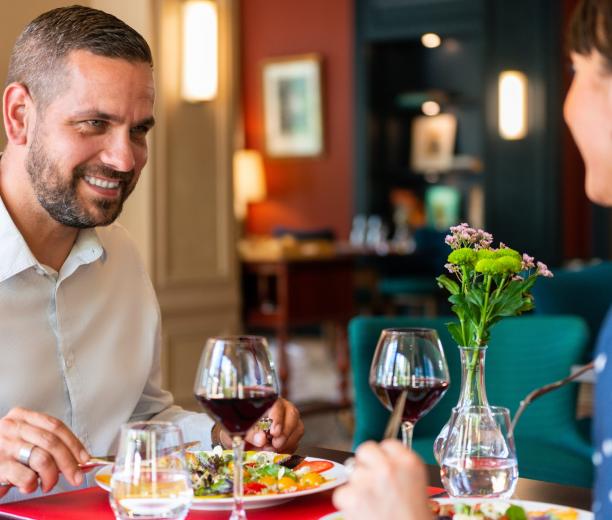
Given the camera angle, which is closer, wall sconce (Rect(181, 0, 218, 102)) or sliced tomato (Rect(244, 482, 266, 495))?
sliced tomato (Rect(244, 482, 266, 495))

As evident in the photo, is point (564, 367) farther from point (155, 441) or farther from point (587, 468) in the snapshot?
point (155, 441)

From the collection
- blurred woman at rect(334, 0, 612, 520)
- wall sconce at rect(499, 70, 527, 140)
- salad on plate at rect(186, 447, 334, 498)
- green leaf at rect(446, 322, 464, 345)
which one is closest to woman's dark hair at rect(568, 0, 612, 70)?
blurred woman at rect(334, 0, 612, 520)

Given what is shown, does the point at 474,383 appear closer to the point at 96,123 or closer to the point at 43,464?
the point at 43,464

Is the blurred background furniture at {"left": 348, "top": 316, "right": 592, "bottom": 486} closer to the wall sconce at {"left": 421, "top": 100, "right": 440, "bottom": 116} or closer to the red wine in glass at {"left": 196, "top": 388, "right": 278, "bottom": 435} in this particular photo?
the red wine in glass at {"left": 196, "top": 388, "right": 278, "bottom": 435}

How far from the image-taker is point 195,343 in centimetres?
502

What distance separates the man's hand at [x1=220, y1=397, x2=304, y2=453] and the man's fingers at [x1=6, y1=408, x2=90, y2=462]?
293 mm

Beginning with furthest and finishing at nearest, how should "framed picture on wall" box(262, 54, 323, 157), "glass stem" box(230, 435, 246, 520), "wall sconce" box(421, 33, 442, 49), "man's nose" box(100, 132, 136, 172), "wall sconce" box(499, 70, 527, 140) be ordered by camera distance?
"framed picture on wall" box(262, 54, 323, 157), "wall sconce" box(421, 33, 442, 49), "wall sconce" box(499, 70, 527, 140), "man's nose" box(100, 132, 136, 172), "glass stem" box(230, 435, 246, 520)

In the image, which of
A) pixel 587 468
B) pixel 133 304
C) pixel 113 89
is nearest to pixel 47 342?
pixel 133 304

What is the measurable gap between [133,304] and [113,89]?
17.2 inches

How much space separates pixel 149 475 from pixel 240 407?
17cm

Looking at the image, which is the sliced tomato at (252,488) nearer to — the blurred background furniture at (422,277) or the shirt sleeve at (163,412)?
the shirt sleeve at (163,412)

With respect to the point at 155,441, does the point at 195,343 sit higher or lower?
lower

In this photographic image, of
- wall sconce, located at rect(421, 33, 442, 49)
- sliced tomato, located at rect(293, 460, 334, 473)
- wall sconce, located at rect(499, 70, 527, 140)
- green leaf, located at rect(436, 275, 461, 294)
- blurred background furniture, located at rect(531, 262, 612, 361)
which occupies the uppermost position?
wall sconce, located at rect(421, 33, 442, 49)

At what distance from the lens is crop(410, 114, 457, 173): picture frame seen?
32.5 feet
